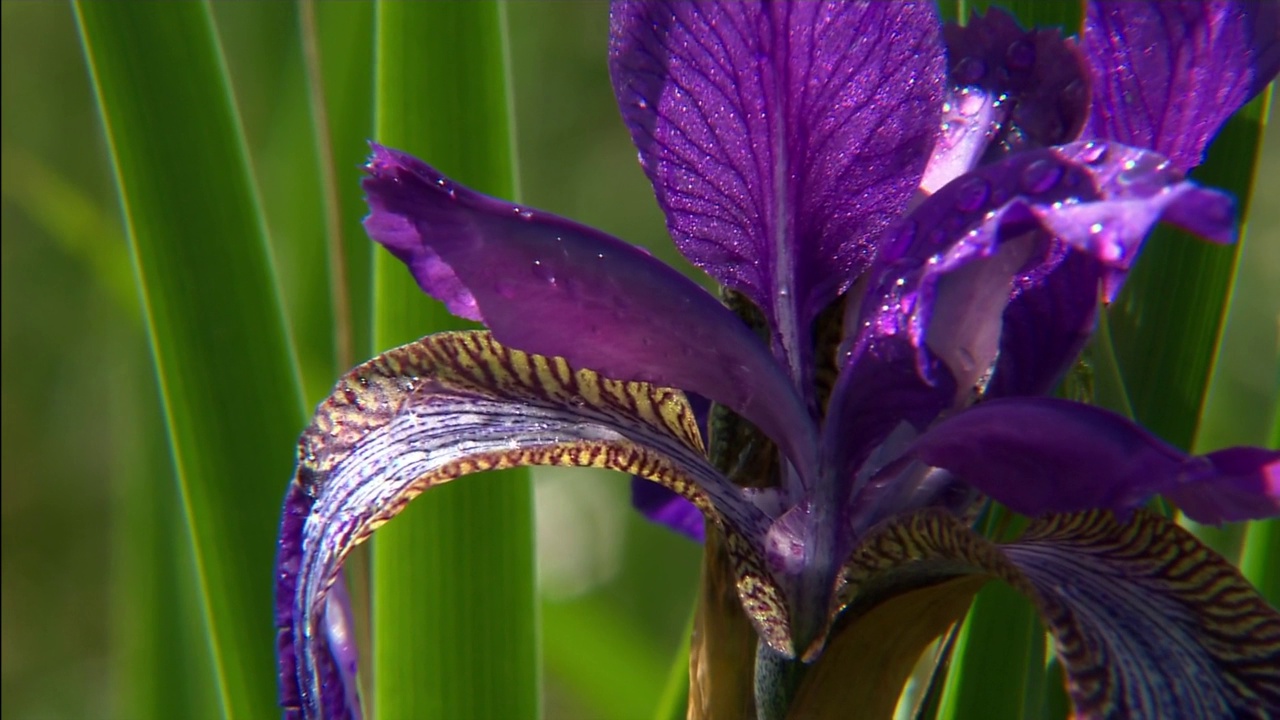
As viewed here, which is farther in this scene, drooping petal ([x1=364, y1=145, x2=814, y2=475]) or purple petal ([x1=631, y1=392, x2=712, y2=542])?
purple petal ([x1=631, y1=392, x2=712, y2=542])

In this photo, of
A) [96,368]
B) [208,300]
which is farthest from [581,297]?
[96,368]

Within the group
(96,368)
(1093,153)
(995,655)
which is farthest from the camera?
(96,368)

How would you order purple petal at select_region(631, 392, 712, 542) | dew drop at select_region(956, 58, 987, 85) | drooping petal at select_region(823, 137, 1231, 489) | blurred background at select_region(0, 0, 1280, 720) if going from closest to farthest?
drooping petal at select_region(823, 137, 1231, 489)
dew drop at select_region(956, 58, 987, 85)
purple petal at select_region(631, 392, 712, 542)
blurred background at select_region(0, 0, 1280, 720)

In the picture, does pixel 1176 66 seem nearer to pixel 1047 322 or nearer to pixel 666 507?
pixel 1047 322

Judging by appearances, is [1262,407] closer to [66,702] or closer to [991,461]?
[991,461]

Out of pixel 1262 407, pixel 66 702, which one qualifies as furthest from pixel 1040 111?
pixel 66 702

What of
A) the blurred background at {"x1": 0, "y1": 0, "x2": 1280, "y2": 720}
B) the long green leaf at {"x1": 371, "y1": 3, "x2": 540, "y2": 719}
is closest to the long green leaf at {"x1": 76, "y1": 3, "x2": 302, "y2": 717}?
the long green leaf at {"x1": 371, "y1": 3, "x2": 540, "y2": 719}

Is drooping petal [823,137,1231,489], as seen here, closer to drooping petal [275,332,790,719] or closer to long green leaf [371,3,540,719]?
drooping petal [275,332,790,719]
